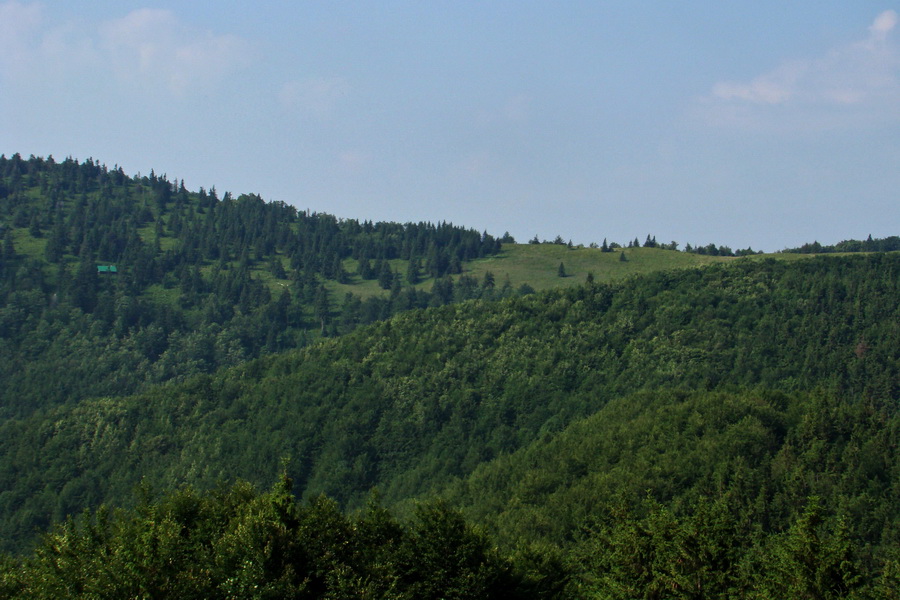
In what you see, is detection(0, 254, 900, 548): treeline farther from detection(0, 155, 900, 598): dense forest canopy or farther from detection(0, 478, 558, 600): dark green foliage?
detection(0, 478, 558, 600): dark green foliage

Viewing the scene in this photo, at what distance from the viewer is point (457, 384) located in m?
158

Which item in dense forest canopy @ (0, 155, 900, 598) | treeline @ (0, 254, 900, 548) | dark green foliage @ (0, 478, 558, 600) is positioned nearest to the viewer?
dark green foliage @ (0, 478, 558, 600)

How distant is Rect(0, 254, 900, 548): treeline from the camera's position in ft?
482

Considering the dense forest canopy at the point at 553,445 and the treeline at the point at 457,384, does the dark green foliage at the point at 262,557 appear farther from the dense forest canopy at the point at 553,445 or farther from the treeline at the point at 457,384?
the treeline at the point at 457,384

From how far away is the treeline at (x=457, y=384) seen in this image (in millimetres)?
146875

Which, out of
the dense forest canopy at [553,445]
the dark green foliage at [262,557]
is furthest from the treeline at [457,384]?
the dark green foliage at [262,557]

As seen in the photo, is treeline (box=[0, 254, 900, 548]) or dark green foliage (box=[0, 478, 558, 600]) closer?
dark green foliage (box=[0, 478, 558, 600])

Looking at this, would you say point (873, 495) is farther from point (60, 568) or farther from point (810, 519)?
point (60, 568)

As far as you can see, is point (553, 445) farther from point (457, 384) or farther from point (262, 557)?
point (262, 557)

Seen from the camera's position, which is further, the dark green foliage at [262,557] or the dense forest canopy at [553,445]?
the dense forest canopy at [553,445]

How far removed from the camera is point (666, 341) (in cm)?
15688

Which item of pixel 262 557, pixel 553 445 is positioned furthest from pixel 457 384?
pixel 262 557

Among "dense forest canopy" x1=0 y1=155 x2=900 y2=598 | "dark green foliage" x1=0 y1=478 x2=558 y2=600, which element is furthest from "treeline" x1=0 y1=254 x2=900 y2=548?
"dark green foliage" x1=0 y1=478 x2=558 y2=600

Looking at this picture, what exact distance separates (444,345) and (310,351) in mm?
24839
